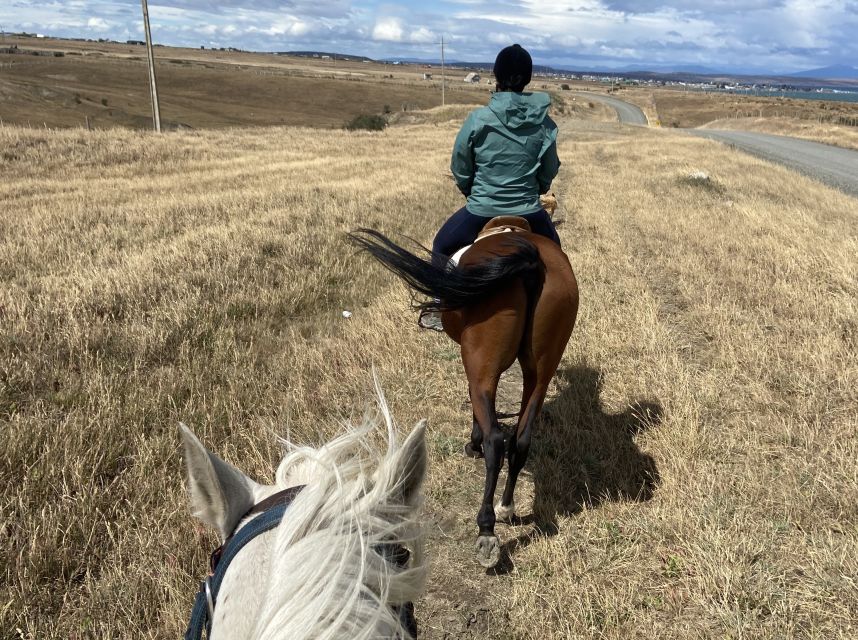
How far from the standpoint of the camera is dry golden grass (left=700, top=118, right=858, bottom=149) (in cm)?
3433

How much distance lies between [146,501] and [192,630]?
228 centimetres

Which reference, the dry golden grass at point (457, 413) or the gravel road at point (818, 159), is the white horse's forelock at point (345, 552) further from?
the gravel road at point (818, 159)

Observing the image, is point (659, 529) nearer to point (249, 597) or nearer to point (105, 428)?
point (249, 597)

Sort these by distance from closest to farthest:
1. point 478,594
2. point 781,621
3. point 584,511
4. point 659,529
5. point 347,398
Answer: point 781,621 → point 478,594 → point 659,529 → point 584,511 → point 347,398

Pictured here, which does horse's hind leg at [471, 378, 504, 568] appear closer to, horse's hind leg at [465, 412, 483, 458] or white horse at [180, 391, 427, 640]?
horse's hind leg at [465, 412, 483, 458]

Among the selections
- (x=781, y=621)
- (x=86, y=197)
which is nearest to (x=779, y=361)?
(x=781, y=621)

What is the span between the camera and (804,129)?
42.5m

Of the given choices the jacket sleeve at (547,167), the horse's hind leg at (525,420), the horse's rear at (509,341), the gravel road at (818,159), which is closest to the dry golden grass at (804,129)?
the gravel road at (818,159)

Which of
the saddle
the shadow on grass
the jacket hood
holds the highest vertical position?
the jacket hood

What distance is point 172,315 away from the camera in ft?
18.7

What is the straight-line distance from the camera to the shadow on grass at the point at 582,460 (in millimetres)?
3500

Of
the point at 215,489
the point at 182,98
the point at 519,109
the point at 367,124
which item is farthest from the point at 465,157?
the point at 182,98

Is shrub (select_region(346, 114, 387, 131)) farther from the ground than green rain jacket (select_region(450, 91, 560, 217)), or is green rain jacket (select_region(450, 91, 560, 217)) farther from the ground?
shrub (select_region(346, 114, 387, 131))

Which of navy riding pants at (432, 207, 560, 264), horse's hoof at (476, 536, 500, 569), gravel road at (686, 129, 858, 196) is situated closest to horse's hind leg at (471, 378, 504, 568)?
horse's hoof at (476, 536, 500, 569)
